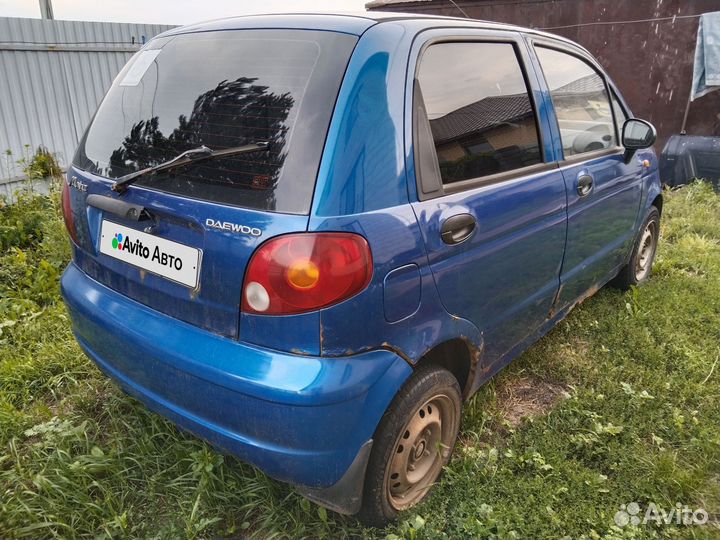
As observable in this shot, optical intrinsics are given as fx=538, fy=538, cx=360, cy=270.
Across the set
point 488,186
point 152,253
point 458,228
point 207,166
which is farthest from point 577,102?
point 152,253

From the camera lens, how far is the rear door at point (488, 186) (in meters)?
1.86

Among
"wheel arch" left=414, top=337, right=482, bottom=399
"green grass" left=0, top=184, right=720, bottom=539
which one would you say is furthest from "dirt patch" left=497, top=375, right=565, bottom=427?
"wheel arch" left=414, top=337, right=482, bottom=399

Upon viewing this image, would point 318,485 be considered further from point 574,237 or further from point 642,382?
point 642,382

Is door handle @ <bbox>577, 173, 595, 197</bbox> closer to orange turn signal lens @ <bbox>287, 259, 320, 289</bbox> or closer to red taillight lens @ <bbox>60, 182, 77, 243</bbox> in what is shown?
orange turn signal lens @ <bbox>287, 259, 320, 289</bbox>

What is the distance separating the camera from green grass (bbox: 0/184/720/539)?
200 centimetres

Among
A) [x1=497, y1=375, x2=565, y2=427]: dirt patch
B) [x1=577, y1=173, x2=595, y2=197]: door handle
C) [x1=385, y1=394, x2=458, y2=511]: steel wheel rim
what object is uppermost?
[x1=577, y1=173, x2=595, y2=197]: door handle

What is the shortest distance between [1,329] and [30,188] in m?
2.36

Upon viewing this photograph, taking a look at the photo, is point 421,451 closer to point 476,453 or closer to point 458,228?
point 476,453

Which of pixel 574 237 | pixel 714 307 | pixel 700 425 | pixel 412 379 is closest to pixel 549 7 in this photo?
pixel 714 307

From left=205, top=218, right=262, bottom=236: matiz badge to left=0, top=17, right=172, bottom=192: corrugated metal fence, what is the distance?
4.59 m

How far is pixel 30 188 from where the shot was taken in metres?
5.00

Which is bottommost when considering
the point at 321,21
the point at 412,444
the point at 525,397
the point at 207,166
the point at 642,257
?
the point at 525,397

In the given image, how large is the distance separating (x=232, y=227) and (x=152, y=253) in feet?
1.25

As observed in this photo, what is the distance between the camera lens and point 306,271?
1527 mm
